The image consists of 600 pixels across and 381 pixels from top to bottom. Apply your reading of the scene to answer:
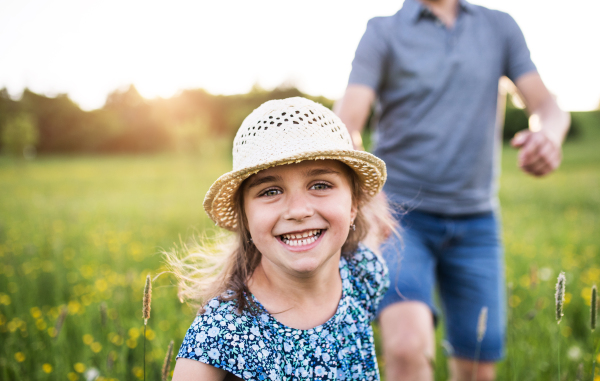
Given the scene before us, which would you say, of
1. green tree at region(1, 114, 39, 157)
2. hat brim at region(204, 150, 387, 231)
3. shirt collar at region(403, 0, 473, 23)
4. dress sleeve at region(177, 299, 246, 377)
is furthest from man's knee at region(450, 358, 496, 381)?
green tree at region(1, 114, 39, 157)

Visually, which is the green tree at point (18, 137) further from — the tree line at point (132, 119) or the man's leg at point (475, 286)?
the man's leg at point (475, 286)

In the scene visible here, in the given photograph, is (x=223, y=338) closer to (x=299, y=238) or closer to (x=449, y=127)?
(x=299, y=238)

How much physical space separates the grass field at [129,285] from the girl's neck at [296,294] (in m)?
0.54

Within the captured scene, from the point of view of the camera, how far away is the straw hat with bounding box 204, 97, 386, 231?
1.31m

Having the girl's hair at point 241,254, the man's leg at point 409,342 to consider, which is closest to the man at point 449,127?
the man's leg at point 409,342

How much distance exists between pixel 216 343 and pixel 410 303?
3.32ft

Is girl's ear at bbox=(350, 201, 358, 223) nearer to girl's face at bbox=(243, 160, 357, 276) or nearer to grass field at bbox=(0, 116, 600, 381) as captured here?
girl's face at bbox=(243, 160, 357, 276)

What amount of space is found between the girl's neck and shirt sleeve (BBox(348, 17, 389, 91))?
37.8 inches

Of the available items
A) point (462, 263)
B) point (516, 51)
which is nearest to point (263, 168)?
point (462, 263)

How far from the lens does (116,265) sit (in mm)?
4336

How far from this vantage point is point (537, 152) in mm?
1792

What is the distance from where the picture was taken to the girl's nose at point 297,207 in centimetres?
135

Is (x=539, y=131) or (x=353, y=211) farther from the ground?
(x=539, y=131)

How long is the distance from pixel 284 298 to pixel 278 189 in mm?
421
